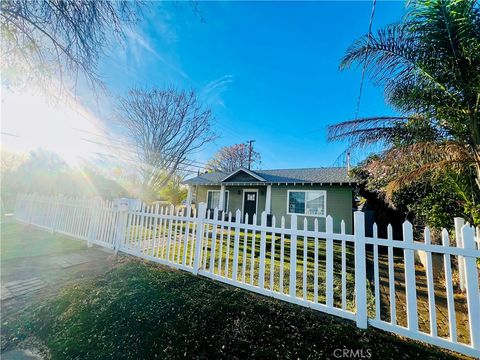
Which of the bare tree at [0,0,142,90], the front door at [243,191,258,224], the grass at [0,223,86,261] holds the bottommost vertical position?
the grass at [0,223,86,261]

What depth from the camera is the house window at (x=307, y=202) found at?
11312 mm

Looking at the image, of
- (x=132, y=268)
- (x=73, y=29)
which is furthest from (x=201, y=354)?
(x=73, y=29)

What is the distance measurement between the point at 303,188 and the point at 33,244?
1129 cm

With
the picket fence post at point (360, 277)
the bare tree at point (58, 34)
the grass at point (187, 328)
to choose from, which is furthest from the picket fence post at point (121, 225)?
the picket fence post at point (360, 277)

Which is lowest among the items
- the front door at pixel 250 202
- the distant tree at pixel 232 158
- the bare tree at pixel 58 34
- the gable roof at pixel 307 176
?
the front door at pixel 250 202

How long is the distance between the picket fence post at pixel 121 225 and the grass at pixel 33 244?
167 cm

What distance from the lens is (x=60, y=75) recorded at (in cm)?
370

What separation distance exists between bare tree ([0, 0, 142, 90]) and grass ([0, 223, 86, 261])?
446 centimetres

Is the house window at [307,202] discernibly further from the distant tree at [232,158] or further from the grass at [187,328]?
the distant tree at [232,158]

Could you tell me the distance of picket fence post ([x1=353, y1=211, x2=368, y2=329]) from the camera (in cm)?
247

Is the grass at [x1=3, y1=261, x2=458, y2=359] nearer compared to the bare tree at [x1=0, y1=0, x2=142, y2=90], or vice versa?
the grass at [x1=3, y1=261, x2=458, y2=359]

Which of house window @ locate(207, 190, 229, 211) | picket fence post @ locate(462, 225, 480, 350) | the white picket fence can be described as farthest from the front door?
picket fence post @ locate(462, 225, 480, 350)

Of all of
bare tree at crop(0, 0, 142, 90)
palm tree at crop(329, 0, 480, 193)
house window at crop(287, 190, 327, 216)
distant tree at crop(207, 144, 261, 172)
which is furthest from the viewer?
distant tree at crop(207, 144, 261, 172)

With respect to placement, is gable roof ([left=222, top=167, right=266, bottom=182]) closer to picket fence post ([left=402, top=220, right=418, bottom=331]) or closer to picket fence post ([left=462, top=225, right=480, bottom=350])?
picket fence post ([left=402, top=220, right=418, bottom=331])
